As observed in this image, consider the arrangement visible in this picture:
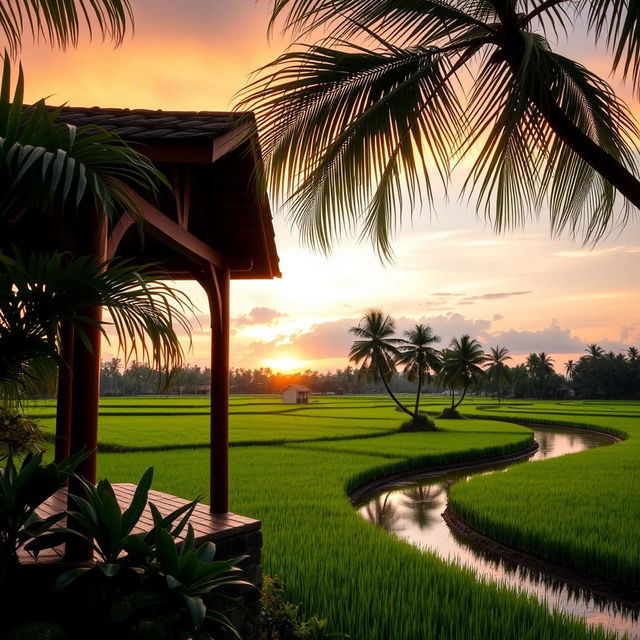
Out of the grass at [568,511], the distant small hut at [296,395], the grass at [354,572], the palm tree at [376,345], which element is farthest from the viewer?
the distant small hut at [296,395]

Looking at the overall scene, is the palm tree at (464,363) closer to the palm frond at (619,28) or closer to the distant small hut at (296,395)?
the distant small hut at (296,395)

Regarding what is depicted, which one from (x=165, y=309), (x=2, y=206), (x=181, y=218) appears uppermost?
(x=181, y=218)

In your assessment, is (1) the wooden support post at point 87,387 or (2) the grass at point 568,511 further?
(2) the grass at point 568,511

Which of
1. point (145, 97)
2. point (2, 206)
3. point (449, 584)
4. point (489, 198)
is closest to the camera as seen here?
point (2, 206)

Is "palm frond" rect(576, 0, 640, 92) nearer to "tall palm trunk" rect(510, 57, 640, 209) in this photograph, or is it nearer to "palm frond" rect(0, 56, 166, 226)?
"tall palm trunk" rect(510, 57, 640, 209)

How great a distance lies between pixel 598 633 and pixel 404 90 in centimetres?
508

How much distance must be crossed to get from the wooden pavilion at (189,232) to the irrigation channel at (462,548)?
436 cm

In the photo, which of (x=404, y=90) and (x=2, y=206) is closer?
(x=2, y=206)

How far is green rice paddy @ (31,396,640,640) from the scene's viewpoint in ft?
18.4

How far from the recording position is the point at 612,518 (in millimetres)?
10094

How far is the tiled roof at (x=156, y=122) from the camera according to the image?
402 cm

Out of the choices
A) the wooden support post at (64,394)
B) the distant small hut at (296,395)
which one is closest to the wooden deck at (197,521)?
the wooden support post at (64,394)

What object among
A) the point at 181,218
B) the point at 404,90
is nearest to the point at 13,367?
the point at 181,218

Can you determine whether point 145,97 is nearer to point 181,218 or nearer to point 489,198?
point 181,218
